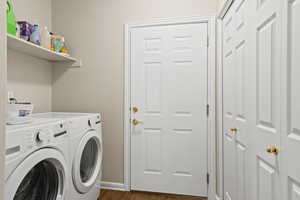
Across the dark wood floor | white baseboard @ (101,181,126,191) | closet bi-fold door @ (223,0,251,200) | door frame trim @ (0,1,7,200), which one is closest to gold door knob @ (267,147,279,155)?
closet bi-fold door @ (223,0,251,200)

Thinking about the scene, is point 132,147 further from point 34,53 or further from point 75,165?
point 34,53

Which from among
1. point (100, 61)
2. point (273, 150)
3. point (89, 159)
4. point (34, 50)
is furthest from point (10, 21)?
point (273, 150)

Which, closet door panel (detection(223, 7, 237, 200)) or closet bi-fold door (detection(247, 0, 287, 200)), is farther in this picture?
closet door panel (detection(223, 7, 237, 200))

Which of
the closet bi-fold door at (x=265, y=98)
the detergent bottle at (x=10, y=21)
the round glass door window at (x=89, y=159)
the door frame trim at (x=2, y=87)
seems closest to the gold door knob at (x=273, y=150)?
the closet bi-fold door at (x=265, y=98)

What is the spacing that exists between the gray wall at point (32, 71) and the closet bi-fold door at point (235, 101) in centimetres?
202

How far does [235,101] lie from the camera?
59.1 inches

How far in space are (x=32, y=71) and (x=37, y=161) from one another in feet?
A: 4.35

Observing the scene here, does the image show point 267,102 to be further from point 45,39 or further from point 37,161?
point 45,39

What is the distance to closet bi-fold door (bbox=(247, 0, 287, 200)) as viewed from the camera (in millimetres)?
887

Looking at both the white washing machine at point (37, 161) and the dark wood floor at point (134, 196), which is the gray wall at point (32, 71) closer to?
the white washing machine at point (37, 161)

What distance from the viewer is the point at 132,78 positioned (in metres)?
2.21

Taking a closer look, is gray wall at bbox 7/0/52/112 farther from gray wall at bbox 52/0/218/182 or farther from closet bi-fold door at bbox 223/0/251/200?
closet bi-fold door at bbox 223/0/251/200

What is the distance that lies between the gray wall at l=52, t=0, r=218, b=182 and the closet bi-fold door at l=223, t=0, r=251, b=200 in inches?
36.5

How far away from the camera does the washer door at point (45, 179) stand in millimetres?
1156
